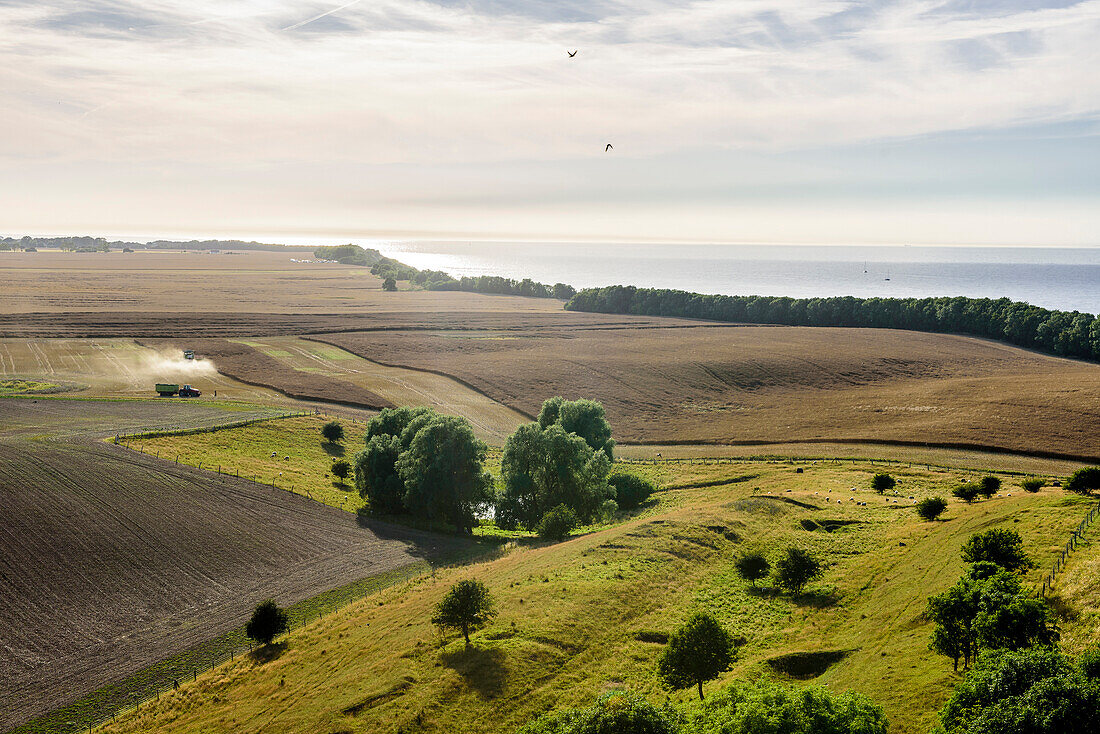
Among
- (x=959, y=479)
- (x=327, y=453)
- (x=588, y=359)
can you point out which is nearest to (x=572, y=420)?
(x=327, y=453)

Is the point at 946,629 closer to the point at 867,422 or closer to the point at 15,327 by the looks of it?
the point at 867,422

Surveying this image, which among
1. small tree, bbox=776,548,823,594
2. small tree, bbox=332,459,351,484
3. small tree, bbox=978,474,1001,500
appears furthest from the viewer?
small tree, bbox=332,459,351,484

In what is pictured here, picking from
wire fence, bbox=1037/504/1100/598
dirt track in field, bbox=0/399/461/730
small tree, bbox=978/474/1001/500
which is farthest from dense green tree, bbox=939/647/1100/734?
dirt track in field, bbox=0/399/461/730

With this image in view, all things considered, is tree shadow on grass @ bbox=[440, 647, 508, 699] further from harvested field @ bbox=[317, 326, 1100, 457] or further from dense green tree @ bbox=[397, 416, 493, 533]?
harvested field @ bbox=[317, 326, 1100, 457]

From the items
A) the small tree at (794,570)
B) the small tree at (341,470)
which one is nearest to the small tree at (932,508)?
the small tree at (794,570)

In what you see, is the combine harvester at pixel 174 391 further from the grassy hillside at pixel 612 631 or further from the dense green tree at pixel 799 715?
the dense green tree at pixel 799 715

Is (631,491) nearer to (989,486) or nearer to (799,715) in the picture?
(989,486)
